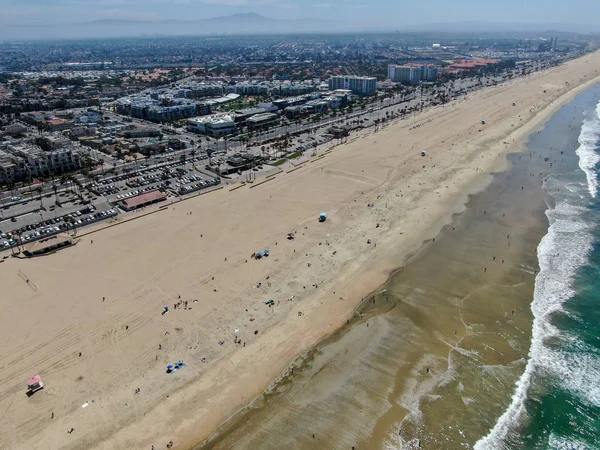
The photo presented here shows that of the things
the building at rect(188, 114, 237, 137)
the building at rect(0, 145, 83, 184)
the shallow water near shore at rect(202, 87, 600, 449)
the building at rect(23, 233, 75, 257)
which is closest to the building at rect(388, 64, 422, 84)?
the building at rect(188, 114, 237, 137)

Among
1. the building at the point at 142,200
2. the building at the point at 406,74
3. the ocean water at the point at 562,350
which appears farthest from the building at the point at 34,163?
the building at the point at 406,74

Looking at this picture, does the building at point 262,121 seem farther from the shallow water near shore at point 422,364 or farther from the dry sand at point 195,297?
the shallow water near shore at point 422,364

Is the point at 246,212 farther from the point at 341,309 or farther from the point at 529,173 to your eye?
the point at 529,173

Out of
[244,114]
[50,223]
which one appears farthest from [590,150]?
[50,223]

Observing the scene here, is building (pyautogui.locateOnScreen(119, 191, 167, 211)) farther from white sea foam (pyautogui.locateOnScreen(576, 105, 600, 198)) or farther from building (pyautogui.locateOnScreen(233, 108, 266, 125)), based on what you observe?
white sea foam (pyautogui.locateOnScreen(576, 105, 600, 198))

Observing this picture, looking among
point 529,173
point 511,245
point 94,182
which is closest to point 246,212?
point 94,182

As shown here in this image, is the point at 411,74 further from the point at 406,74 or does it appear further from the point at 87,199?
the point at 87,199
